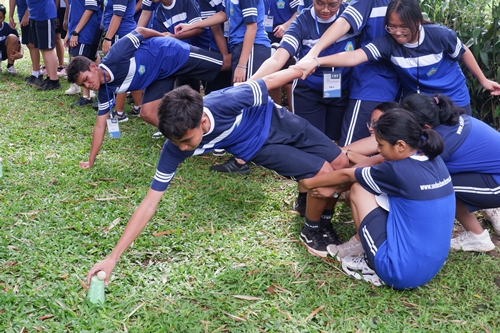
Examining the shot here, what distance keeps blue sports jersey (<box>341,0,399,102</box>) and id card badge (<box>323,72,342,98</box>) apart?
0.12 meters

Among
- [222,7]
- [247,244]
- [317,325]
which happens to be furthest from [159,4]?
[317,325]

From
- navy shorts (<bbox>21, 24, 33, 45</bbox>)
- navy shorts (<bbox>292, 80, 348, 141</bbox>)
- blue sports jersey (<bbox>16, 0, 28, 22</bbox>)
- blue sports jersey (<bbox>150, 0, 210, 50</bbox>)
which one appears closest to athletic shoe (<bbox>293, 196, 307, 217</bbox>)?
navy shorts (<bbox>292, 80, 348, 141</bbox>)

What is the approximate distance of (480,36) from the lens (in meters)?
5.00

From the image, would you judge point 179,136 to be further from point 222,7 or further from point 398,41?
point 222,7

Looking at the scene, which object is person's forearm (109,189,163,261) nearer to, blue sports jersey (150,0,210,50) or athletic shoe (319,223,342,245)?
athletic shoe (319,223,342,245)

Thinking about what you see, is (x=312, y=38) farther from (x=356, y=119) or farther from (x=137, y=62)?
(x=137, y=62)

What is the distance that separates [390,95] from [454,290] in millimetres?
1522

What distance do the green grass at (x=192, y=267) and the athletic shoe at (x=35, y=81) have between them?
3.10 metres

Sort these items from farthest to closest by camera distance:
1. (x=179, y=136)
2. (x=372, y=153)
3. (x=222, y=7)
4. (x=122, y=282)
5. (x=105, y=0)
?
(x=105, y=0), (x=222, y=7), (x=372, y=153), (x=122, y=282), (x=179, y=136)

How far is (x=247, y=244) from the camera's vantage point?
373 cm

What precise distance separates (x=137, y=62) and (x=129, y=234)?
2326 mm

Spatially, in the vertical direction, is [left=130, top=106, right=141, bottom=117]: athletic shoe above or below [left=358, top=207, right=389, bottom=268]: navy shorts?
below

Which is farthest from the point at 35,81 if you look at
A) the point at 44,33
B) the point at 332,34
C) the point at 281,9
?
the point at 332,34

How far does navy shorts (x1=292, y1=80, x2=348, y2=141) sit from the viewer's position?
4234 millimetres
